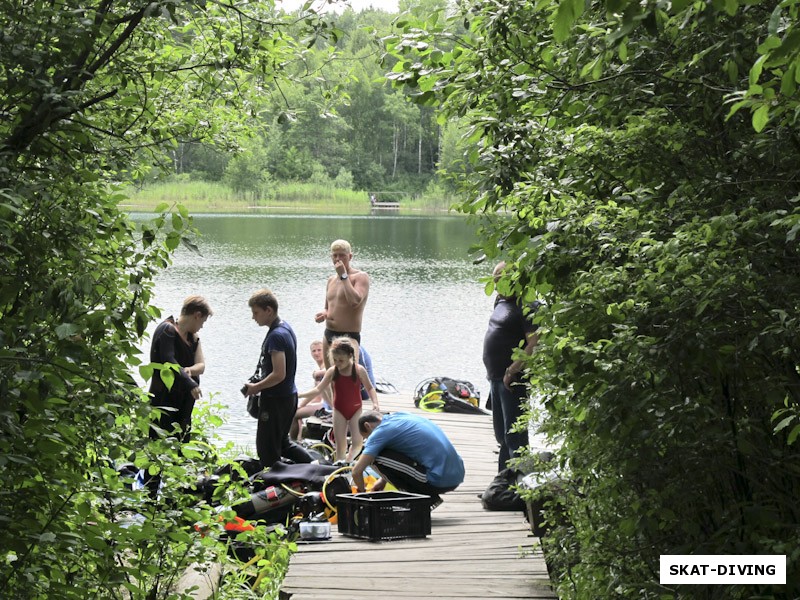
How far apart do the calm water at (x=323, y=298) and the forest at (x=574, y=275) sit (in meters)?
4.50

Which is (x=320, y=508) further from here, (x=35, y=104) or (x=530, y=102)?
(x=35, y=104)

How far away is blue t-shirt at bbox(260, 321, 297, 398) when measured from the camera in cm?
724

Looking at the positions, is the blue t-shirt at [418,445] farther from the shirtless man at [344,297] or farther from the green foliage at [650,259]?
the shirtless man at [344,297]

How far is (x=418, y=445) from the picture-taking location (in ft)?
21.8

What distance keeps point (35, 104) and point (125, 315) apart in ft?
2.15

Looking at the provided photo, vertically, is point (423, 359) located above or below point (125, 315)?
below

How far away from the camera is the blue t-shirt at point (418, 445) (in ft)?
21.7

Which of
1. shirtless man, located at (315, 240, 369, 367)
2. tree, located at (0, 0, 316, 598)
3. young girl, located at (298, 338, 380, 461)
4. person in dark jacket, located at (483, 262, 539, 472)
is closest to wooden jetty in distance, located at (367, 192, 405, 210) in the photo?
shirtless man, located at (315, 240, 369, 367)

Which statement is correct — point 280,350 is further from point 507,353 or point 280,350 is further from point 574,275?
point 574,275

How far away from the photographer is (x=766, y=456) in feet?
10.1

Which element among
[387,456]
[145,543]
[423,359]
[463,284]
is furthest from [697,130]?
[463,284]

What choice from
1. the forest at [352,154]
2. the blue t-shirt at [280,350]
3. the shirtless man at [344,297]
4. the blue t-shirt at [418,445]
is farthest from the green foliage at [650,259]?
the forest at [352,154]

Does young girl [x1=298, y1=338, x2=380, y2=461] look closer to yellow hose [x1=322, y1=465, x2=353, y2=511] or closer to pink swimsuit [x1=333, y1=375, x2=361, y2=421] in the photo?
pink swimsuit [x1=333, y1=375, x2=361, y2=421]

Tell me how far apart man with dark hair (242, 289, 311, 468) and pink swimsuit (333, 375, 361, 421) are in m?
0.72
